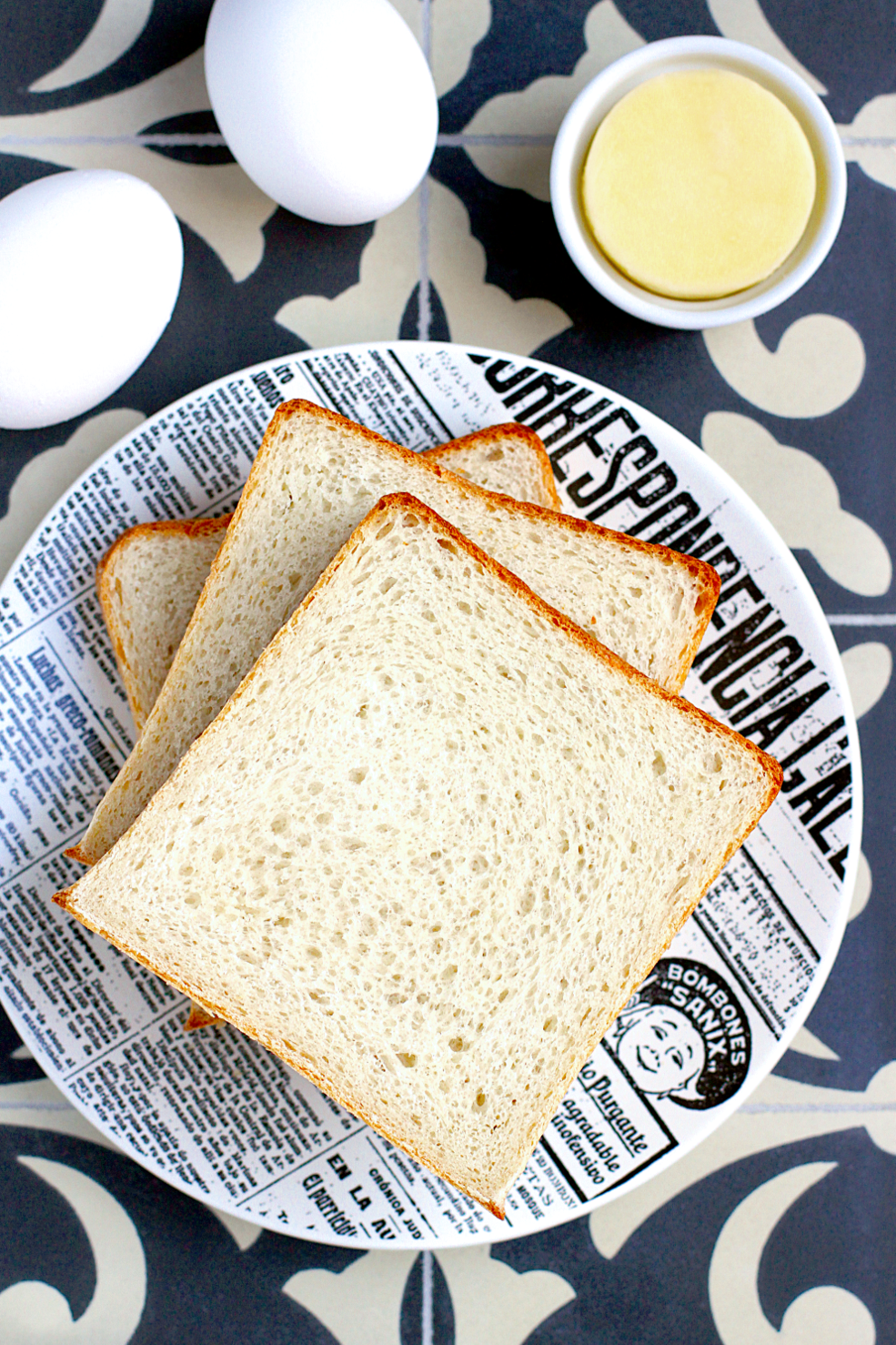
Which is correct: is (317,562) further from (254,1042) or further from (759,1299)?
(759,1299)

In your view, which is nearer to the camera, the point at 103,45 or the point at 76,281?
the point at 76,281

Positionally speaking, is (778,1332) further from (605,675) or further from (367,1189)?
(605,675)

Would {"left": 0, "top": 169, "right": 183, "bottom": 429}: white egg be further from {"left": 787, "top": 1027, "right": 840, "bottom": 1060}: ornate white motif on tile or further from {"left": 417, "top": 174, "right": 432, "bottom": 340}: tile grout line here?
{"left": 787, "top": 1027, "right": 840, "bottom": 1060}: ornate white motif on tile

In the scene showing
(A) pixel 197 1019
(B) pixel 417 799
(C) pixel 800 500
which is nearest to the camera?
(B) pixel 417 799

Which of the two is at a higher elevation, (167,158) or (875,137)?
(167,158)

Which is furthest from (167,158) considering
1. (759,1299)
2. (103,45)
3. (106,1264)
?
(759,1299)

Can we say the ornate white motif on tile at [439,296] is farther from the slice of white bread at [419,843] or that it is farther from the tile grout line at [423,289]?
the slice of white bread at [419,843]

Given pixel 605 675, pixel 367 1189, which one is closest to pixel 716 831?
pixel 605 675
